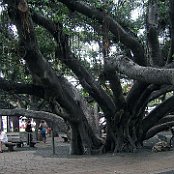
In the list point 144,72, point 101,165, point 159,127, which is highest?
point 144,72

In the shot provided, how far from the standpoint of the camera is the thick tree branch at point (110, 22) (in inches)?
512

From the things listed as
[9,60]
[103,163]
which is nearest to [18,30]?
[9,60]

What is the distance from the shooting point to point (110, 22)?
13.5m

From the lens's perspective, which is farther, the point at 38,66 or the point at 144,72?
the point at 38,66

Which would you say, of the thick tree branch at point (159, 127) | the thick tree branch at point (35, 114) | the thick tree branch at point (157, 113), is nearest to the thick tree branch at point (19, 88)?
the thick tree branch at point (35, 114)

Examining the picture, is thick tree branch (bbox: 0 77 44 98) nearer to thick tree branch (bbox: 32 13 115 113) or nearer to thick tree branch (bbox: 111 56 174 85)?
thick tree branch (bbox: 32 13 115 113)

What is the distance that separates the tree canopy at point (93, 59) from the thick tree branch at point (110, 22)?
0.10 ft

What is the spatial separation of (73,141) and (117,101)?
252cm

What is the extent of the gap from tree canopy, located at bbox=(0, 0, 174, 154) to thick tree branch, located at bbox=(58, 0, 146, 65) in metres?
0.03

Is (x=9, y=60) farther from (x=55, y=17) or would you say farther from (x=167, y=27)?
(x=167, y=27)

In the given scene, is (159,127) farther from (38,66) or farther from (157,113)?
(38,66)

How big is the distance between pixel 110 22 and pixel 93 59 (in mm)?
6246

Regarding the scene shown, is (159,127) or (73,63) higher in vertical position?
(73,63)

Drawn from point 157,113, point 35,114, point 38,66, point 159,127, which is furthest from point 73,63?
point 159,127
